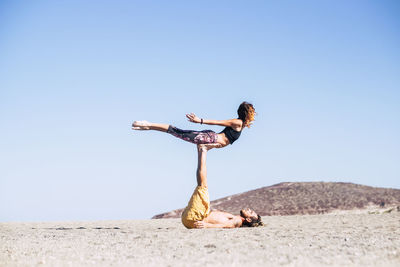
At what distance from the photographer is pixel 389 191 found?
683 inches

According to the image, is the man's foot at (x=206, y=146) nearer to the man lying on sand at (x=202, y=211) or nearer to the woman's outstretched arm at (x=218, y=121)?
the man lying on sand at (x=202, y=211)

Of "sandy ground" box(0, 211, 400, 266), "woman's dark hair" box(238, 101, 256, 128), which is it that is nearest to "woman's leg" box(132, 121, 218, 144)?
"woman's dark hair" box(238, 101, 256, 128)

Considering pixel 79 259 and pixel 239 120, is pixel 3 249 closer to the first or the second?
pixel 79 259

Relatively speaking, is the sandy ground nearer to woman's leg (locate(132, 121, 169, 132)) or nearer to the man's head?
the man's head

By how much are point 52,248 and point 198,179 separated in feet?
11.6

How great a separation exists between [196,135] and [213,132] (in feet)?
1.30

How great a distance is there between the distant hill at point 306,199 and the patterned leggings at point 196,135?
7033mm

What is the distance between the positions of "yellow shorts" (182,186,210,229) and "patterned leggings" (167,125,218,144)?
0.99 m

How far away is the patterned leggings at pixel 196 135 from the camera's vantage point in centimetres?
Answer: 896

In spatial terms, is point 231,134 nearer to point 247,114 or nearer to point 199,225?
point 247,114

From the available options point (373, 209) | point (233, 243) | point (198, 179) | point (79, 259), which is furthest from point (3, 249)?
point (373, 209)

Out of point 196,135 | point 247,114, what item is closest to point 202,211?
point 196,135

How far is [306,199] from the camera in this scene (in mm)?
16547

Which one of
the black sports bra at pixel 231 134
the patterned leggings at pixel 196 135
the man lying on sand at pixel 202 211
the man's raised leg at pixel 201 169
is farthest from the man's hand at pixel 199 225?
the black sports bra at pixel 231 134
